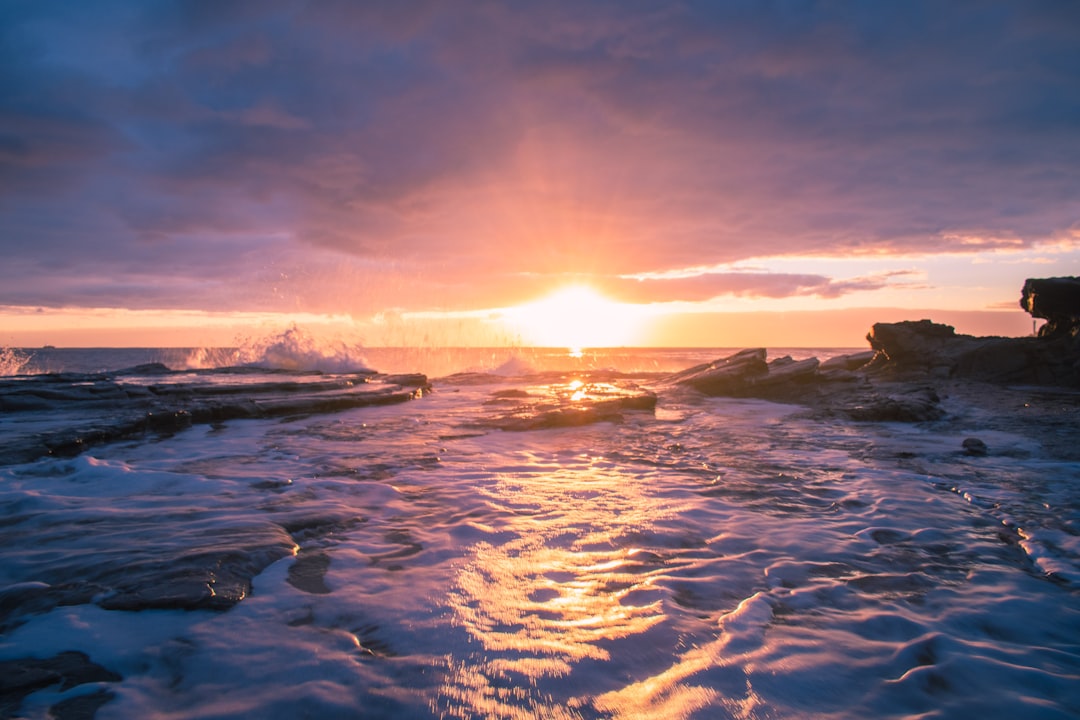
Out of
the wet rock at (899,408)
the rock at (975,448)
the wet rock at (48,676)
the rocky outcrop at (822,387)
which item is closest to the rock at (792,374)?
the rocky outcrop at (822,387)

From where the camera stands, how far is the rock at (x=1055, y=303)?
14523mm

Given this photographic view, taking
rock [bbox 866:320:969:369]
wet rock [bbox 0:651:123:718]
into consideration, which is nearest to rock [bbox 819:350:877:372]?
rock [bbox 866:320:969:369]

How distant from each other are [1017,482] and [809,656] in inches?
223

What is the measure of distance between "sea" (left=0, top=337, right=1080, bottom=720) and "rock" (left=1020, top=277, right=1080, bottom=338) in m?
11.0

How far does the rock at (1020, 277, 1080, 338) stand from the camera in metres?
14.5

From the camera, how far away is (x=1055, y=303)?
14961 mm

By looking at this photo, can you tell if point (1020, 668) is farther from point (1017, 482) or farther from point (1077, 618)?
point (1017, 482)

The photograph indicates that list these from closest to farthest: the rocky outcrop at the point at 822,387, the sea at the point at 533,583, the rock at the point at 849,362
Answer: the sea at the point at 533,583 → the rocky outcrop at the point at 822,387 → the rock at the point at 849,362

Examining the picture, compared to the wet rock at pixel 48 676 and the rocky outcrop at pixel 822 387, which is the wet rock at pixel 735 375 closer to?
the rocky outcrop at pixel 822 387

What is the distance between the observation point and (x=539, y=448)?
8.70 meters

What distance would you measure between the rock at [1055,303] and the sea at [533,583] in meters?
11.0

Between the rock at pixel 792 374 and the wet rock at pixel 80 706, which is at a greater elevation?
the rock at pixel 792 374

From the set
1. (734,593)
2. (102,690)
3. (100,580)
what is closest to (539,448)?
(734,593)

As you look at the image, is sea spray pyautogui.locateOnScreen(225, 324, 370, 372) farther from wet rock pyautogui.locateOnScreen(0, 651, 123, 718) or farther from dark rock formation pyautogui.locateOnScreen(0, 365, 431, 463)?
wet rock pyautogui.locateOnScreen(0, 651, 123, 718)
